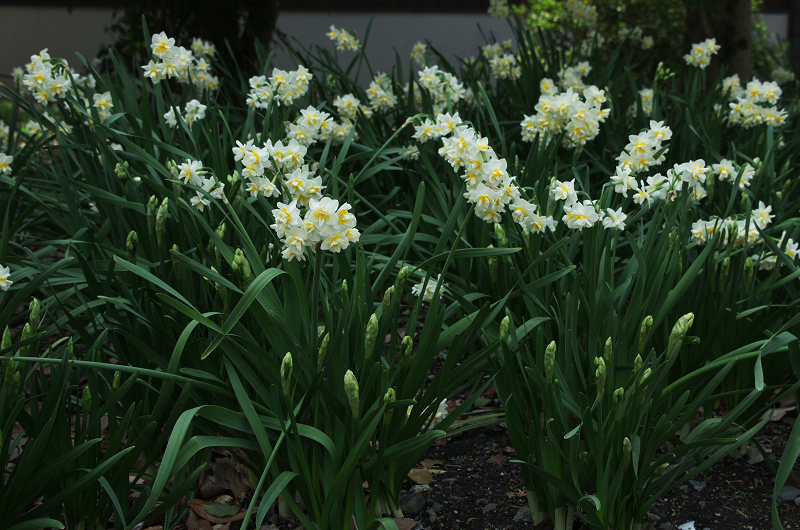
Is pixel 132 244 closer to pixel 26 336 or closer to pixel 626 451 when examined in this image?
pixel 26 336

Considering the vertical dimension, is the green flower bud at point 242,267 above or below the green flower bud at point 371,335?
above

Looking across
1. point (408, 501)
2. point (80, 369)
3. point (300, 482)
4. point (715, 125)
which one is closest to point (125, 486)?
point (80, 369)

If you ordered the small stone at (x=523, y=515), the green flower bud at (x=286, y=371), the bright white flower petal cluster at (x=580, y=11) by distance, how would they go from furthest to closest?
the bright white flower petal cluster at (x=580, y=11) → the small stone at (x=523, y=515) → the green flower bud at (x=286, y=371)

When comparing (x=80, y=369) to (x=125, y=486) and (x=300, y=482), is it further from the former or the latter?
(x=300, y=482)

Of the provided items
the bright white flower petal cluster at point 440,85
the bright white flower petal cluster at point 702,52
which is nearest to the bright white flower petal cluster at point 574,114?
the bright white flower petal cluster at point 440,85

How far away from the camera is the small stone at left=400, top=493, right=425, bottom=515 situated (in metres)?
1.59

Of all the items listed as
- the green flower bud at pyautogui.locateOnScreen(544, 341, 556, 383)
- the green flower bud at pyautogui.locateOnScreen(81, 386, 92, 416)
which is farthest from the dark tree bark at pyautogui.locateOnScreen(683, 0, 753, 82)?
the green flower bud at pyautogui.locateOnScreen(81, 386, 92, 416)

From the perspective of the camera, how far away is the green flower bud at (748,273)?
1806 millimetres

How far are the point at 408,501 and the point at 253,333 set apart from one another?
55 centimetres

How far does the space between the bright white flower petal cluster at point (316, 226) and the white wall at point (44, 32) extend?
8.93 m

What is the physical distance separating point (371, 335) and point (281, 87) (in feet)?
4.30

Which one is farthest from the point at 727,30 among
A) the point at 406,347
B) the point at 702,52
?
the point at 406,347

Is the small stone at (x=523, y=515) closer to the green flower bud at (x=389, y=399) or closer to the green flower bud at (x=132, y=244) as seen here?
the green flower bud at (x=389, y=399)

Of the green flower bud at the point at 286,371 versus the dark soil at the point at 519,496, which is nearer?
the green flower bud at the point at 286,371
